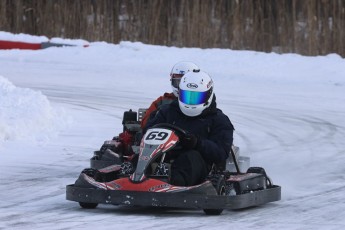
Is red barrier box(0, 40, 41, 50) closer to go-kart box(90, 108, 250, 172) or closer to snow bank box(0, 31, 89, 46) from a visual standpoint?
snow bank box(0, 31, 89, 46)

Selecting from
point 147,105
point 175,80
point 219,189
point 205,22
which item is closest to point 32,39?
point 205,22

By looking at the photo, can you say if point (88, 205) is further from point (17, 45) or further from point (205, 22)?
point (17, 45)

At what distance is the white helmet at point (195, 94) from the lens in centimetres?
872

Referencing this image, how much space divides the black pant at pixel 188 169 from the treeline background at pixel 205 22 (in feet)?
44.4

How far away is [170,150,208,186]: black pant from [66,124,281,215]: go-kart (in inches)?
2.8

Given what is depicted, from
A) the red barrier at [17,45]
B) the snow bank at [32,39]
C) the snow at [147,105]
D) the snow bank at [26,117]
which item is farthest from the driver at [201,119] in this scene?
the red barrier at [17,45]

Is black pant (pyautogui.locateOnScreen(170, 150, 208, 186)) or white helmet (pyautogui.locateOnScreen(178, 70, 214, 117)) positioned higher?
white helmet (pyautogui.locateOnScreen(178, 70, 214, 117))

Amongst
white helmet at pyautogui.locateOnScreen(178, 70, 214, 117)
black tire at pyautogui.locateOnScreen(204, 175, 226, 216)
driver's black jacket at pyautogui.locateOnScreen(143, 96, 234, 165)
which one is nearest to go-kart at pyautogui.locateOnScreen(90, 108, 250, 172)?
driver's black jacket at pyautogui.locateOnScreen(143, 96, 234, 165)

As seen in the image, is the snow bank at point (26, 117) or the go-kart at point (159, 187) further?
the snow bank at point (26, 117)

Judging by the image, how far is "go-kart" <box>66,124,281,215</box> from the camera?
7.80 m

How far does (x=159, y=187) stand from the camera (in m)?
7.91

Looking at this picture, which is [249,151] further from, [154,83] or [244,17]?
[244,17]

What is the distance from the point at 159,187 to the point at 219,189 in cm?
46

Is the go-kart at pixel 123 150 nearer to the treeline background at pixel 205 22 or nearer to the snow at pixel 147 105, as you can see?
the snow at pixel 147 105
